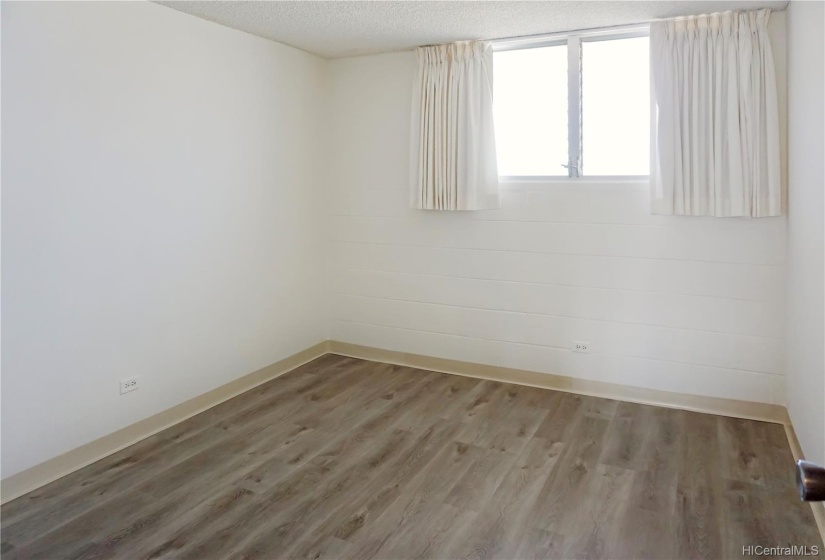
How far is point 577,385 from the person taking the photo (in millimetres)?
4336

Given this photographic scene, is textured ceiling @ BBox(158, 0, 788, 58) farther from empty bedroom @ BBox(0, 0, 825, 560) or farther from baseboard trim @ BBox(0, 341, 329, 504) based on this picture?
baseboard trim @ BBox(0, 341, 329, 504)

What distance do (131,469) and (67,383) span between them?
57 cm

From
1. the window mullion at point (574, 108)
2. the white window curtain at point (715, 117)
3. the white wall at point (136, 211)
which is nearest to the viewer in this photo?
the white wall at point (136, 211)

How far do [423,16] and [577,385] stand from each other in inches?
108

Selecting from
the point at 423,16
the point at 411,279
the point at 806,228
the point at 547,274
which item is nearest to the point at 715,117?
the point at 806,228

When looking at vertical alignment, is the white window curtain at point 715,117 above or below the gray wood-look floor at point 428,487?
above

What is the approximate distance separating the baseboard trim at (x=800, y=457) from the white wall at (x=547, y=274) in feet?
0.92

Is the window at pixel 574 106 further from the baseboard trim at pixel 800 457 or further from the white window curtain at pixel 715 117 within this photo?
the baseboard trim at pixel 800 457

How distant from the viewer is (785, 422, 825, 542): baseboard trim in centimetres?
254

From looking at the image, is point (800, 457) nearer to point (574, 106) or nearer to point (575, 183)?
point (575, 183)

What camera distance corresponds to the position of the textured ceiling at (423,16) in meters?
3.52

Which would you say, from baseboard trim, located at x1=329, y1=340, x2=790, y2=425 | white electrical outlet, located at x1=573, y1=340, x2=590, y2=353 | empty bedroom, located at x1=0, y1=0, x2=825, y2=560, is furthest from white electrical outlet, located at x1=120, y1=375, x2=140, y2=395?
white electrical outlet, located at x1=573, y1=340, x2=590, y2=353

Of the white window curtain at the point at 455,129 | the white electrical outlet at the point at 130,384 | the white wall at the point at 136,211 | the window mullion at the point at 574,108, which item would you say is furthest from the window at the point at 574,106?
the white electrical outlet at the point at 130,384

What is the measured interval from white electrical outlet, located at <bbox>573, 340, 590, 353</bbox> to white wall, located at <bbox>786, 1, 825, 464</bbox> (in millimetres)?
1222
